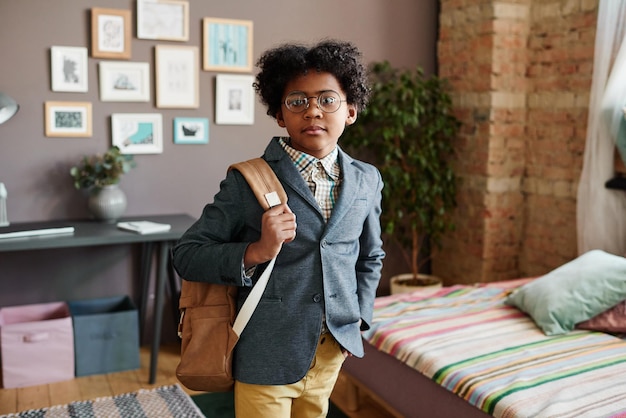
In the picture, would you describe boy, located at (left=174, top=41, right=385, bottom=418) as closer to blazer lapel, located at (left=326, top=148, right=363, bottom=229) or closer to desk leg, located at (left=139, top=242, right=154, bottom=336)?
blazer lapel, located at (left=326, top=148, right=363, bottom=229)

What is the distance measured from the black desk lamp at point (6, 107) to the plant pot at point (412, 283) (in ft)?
7.24

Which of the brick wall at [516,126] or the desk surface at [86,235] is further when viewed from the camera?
the brick wall at [516,126]

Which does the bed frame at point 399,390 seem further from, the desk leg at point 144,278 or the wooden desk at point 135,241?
the desk leg at point 144,278

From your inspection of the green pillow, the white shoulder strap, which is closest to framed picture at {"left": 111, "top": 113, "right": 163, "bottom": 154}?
the green pillow

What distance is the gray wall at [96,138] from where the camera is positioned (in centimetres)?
322

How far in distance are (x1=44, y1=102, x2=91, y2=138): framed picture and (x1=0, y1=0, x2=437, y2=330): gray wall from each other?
34 millimetres

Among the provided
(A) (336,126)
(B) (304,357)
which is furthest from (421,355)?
(A) (336,126)

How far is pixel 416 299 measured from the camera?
117 inches

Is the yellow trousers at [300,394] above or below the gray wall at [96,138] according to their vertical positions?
below

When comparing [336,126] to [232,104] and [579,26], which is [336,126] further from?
[579,26]

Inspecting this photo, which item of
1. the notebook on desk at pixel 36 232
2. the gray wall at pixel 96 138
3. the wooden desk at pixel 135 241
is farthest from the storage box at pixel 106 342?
the notebook on desk at pixel 36 232

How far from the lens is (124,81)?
339 cm

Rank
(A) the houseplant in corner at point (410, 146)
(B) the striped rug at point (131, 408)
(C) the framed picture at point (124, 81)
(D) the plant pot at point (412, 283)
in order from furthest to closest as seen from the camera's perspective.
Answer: (D) the plant pot at point (412, 283)
(A) the houseplant in corner at point (410, 146)
(C) the framed picture at point (124, 81)
(B) the striped rug at point (131, 408)

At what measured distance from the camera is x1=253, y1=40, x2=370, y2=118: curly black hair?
1495mm
